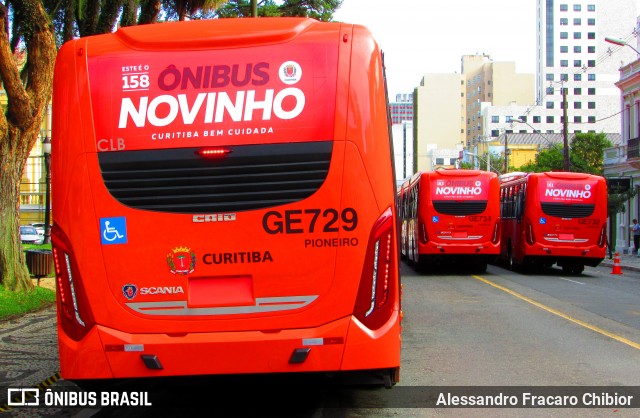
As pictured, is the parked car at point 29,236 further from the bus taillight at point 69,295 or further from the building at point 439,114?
the building at point 439,114

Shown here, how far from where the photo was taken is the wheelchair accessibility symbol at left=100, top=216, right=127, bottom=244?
5285 mm

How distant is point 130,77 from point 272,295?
6.05 ft

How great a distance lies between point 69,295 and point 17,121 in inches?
374

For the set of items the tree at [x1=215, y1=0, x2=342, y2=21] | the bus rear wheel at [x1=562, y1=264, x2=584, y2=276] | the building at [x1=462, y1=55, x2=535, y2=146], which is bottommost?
the bus rear wheel at [x1=562, y1=264, x2=584, y2=276]

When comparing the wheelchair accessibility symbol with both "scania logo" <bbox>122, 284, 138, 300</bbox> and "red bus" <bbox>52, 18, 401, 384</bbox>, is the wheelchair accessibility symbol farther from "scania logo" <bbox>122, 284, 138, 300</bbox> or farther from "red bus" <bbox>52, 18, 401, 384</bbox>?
"scania logo" <bbox>122, 284, 138, 300</bbox>

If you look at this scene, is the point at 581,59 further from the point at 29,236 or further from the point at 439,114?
the point at 29,236

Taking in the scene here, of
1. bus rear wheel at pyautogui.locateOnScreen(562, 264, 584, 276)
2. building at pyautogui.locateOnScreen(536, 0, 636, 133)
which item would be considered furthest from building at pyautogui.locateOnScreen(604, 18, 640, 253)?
building at pyautogui.locateOnScreen(536, 0, 636, 133)

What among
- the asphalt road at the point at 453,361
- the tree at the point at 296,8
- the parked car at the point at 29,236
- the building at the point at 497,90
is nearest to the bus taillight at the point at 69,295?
the asphalt road at the point at 453,361

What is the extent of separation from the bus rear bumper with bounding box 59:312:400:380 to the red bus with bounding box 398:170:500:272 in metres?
18.2

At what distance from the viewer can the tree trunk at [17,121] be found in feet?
44.3

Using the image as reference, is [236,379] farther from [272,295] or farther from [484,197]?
[484,197]

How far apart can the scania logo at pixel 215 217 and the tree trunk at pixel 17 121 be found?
9424mm

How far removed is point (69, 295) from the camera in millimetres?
5379

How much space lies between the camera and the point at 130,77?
5383mm
